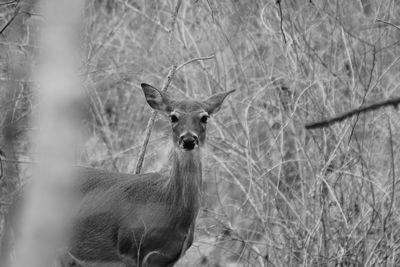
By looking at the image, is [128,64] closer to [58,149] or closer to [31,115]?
[31,115]

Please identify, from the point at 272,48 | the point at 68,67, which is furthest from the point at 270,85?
the point at 68,67

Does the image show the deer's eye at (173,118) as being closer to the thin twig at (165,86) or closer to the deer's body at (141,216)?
the deer's body at (141,216)

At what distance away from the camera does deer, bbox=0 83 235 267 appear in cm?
663

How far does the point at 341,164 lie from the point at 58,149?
5.63 m

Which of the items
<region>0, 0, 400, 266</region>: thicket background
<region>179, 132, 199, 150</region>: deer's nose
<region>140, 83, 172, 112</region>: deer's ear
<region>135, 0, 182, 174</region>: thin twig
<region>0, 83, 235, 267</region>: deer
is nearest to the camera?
<region>179, 132, 199, 150</region>: deer's nose

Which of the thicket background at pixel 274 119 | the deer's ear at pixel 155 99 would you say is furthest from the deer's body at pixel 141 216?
the thicket background at pixel 274 119

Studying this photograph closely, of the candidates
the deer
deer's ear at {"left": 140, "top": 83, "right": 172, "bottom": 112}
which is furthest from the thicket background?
the deer

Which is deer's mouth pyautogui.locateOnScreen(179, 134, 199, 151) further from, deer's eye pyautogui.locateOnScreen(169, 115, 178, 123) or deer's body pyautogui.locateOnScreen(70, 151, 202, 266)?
deer's eye pyautogui.locateOnScreen(169, 115, 178, 123)

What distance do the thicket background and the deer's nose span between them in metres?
1.10

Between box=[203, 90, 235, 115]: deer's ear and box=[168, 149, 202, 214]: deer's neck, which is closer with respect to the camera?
box=[168, 149, 202, 214]: deer's neck

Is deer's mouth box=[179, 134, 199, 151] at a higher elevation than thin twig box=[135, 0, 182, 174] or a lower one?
lower

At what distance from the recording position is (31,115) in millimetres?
8305

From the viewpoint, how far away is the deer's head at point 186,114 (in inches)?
258

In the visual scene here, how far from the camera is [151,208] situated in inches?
269
